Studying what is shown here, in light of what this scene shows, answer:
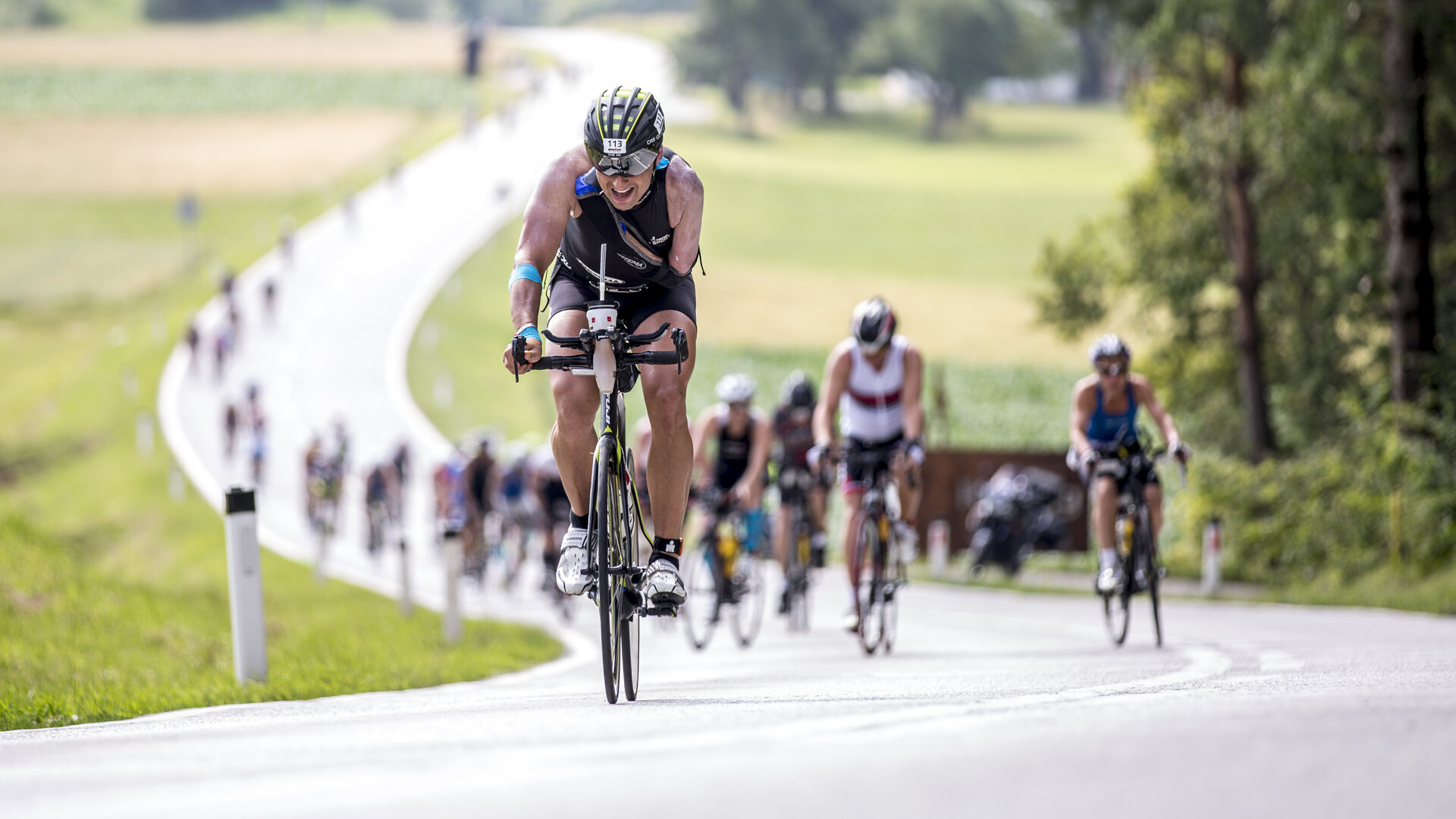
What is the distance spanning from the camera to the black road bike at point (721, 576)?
41.9 feet

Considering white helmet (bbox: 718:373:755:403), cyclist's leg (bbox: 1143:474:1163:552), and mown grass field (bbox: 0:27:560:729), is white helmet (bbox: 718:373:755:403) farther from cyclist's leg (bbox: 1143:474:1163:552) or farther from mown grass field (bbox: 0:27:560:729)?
cyclist's leg (bbox: 1143:474:1163:552)

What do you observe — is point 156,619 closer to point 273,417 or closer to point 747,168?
point 273,417

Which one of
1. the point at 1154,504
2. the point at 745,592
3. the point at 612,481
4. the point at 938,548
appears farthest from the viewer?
the point at 938,548

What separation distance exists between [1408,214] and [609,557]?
54.1 feet

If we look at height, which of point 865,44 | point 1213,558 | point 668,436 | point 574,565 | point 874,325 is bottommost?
point 1213,558

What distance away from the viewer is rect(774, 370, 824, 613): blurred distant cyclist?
13727 mm

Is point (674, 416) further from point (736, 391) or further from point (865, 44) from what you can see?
point (865, 44)

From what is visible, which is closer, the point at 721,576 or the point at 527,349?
the point at 527,349

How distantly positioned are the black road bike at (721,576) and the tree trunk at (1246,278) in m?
17.8

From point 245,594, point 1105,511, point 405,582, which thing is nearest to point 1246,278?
point 405,582

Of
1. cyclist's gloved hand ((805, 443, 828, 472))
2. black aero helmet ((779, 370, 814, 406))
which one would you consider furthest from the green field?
cyclist's gloved hand ((805, 443, 828, 472))

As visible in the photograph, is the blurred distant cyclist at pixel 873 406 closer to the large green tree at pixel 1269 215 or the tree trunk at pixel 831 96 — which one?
the large green tree at pixel 1269 215

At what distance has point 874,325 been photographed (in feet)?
35.8

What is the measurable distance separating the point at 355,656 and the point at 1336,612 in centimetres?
833
